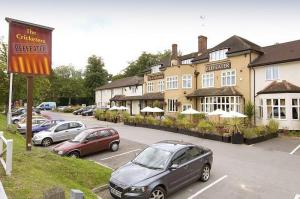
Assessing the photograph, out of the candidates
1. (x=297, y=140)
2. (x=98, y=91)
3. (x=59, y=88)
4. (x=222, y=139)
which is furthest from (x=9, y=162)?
(x=59, y=88)

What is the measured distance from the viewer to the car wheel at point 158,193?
322 inches

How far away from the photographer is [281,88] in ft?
78.3

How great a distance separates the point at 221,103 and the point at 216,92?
1.42 meters

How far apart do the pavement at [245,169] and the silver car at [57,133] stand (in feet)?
13.3

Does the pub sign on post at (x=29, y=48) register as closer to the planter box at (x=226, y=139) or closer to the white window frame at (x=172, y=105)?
the planter box at (x=226, y=139)

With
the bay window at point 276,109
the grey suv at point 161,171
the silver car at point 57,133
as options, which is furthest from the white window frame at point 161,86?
the grey suv at point 161,171

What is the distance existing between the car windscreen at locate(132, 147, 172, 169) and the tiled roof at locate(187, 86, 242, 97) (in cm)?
2036

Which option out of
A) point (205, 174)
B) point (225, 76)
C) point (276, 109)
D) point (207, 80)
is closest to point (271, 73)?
point (276, 109)

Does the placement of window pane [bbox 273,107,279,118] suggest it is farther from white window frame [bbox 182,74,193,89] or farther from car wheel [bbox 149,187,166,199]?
car wheel [bbox 149,187,166,199]

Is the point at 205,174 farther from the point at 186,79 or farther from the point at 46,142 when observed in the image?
the point at 186,79

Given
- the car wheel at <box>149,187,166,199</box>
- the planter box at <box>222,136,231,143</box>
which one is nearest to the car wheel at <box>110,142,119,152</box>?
the planter box at <box>222,136,231,143</box>

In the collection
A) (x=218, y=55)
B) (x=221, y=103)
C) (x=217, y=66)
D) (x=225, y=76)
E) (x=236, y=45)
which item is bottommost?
(x=221, y=103)

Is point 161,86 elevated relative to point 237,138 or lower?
elevated

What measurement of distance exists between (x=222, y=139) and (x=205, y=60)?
15289mm
